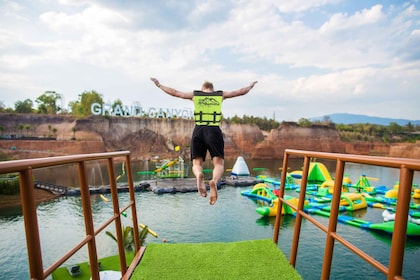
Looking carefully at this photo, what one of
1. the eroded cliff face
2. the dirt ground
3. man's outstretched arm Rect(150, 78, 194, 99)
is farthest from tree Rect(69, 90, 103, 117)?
man's outstretched arm Rect(150, 78, 194, 99)

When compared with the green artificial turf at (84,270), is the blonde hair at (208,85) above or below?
above

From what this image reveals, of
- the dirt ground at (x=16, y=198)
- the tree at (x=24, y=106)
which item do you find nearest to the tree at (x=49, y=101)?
the tree at (x=24, y=106)

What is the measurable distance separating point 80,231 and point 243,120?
48743mm

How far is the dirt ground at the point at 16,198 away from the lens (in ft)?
67.9

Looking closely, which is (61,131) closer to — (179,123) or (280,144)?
(179,123)

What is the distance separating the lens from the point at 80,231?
15.6 meters

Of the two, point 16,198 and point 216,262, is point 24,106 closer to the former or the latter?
point 16,198

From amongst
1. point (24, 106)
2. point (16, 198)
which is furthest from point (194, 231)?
point (24, 106)

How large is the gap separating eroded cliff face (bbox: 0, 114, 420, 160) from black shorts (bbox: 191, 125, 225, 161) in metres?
41.2

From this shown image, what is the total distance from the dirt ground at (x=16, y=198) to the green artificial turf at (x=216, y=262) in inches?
833

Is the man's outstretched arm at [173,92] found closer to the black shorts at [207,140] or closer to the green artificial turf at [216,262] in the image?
the black shorts at [207,140]

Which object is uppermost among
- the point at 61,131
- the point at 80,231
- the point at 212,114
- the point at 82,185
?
the point at 212,114

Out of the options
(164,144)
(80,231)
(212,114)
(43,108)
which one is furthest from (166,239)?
(43,108)

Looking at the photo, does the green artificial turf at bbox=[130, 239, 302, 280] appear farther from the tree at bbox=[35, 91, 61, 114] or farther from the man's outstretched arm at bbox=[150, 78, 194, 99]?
the tree at bbox=[35, 91, 61, 114]
